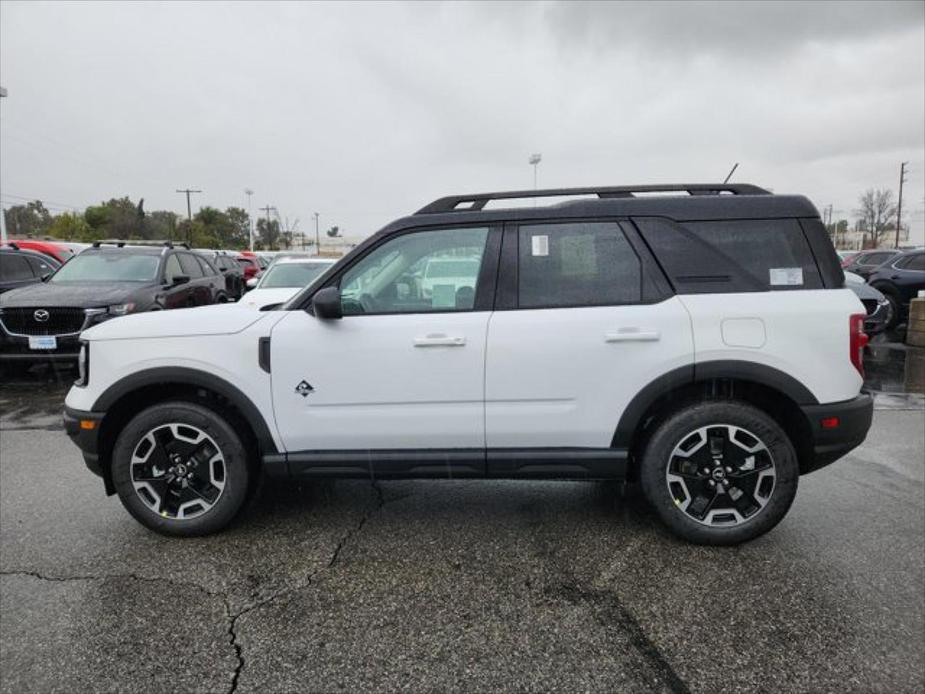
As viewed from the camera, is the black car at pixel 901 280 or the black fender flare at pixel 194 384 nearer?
the black fender flare at pixel 194 384

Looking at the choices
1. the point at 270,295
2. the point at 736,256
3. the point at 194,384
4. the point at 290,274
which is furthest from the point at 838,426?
the point at 290,274

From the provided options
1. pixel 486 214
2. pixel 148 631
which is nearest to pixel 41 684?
pixel 148 631

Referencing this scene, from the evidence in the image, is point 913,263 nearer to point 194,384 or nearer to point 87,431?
point 194,384

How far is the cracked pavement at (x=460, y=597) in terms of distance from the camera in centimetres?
238

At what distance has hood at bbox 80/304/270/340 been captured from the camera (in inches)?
135

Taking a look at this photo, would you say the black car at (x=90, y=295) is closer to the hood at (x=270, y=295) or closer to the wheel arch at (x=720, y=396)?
the hood at (x=270, y=295)

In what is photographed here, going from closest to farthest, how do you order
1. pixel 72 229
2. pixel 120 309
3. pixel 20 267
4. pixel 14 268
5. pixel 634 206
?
1. pixel 634 206
2. pixel 120 309
3. pixel 14 268
4. pixel 20 267
5. pixel 72 229

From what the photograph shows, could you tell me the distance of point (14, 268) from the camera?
1055 cm

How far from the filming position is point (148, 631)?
2658 mm

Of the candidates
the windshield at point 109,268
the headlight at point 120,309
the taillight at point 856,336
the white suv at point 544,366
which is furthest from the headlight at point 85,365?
the windshield at point 109,268

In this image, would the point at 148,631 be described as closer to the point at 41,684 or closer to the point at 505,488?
the point at 41,684

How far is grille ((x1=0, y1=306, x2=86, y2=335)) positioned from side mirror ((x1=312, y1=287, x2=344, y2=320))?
6.08 meters

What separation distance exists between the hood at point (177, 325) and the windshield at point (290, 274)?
609 cm

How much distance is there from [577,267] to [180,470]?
252cm
